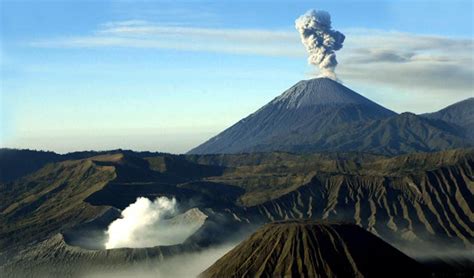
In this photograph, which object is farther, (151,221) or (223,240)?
(151,221)

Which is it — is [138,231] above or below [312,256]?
below

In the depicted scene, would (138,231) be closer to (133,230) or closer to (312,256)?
(133,230)

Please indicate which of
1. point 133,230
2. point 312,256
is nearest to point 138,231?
point 133,230

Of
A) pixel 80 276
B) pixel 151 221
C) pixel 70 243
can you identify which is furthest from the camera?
pixel 151 221

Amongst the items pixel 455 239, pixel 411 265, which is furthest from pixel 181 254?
pixel 455 239

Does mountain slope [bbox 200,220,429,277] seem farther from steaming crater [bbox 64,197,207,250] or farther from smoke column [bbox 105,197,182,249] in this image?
steaming crater [bbox 64,197,207,250]

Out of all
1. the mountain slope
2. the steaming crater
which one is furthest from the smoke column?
the mountain slope

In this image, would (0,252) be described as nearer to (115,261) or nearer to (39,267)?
(39,267)
